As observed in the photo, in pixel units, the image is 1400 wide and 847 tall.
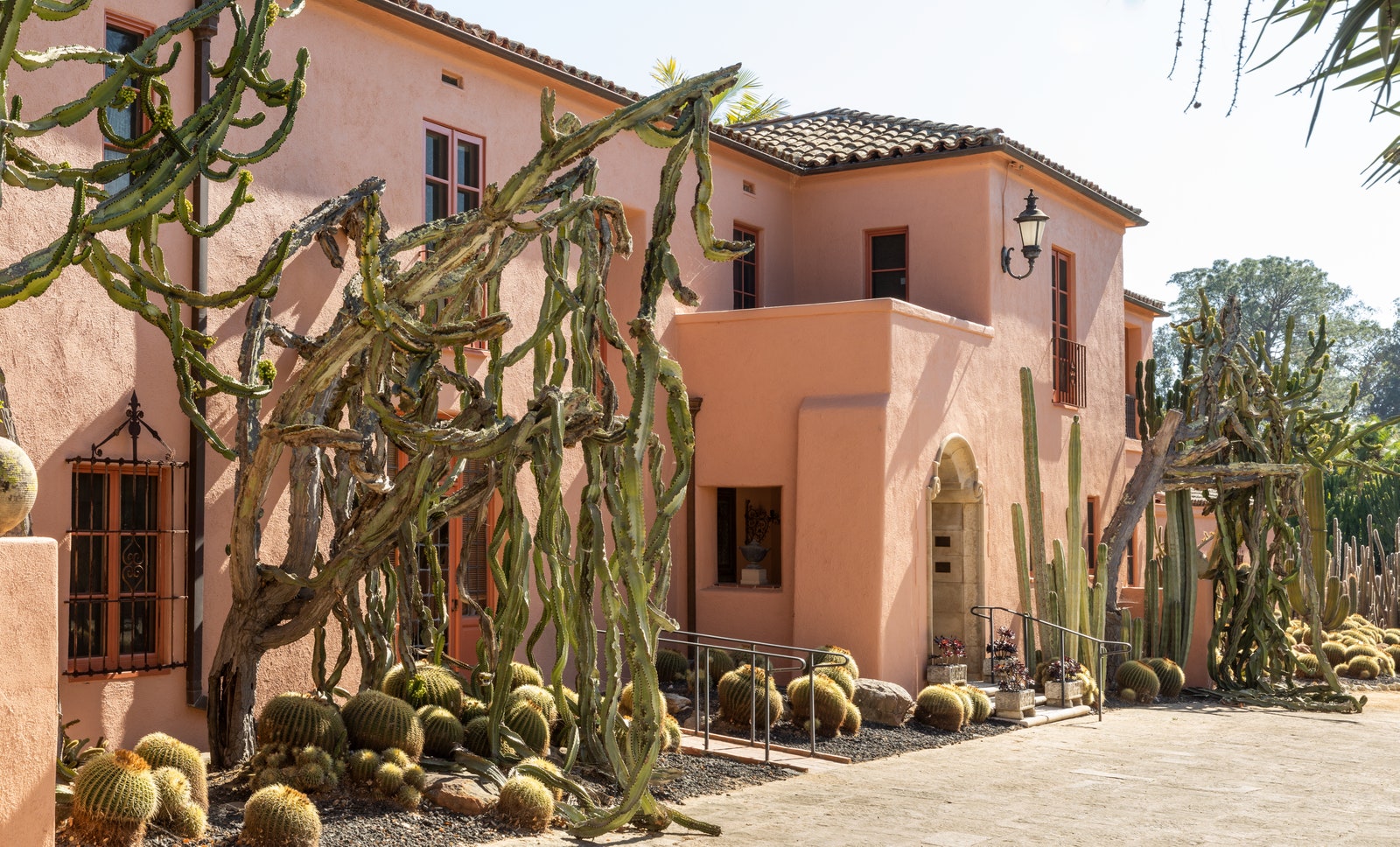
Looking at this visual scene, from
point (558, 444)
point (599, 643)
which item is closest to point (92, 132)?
point (558, 444)

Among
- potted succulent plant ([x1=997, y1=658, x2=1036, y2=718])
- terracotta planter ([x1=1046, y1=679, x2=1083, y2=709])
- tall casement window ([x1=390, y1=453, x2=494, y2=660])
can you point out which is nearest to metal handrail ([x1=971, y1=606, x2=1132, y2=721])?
terracotta planter ([x1=1046, y1=679, x2=1083, y2=709])

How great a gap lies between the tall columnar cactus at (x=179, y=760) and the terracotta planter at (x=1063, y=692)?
9422mm

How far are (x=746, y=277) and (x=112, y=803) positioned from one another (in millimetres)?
11413

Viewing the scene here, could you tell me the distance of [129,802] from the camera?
269 inches

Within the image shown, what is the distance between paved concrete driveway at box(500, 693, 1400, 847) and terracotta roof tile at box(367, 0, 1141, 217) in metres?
7.17

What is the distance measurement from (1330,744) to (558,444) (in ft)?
29.2

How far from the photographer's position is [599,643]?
44.0 feet

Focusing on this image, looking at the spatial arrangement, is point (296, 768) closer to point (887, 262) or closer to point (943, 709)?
point (943, 709)

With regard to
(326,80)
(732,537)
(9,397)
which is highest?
(326,80)

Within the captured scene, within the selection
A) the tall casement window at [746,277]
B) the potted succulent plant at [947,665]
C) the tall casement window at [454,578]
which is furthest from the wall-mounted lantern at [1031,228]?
the tall casement window at [454,578]

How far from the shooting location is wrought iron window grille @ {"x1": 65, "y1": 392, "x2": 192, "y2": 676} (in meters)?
9.23

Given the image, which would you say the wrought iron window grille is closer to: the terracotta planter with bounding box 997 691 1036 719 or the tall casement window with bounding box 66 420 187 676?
the tall casement window with bounding box 66 420 187 676

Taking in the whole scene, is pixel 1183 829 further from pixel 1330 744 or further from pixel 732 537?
pixel 732 537

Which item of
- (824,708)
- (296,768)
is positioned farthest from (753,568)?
(296,768)
